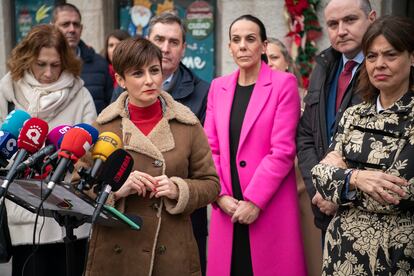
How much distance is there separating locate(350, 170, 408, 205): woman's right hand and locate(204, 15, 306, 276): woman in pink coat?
1.23 meters

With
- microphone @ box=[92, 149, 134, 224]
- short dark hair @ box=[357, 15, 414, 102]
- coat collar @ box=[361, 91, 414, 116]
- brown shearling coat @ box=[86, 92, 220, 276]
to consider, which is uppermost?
short dark hair @ box=[357, 15, 414, 102]

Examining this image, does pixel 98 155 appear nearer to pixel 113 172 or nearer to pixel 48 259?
pixel 113 172

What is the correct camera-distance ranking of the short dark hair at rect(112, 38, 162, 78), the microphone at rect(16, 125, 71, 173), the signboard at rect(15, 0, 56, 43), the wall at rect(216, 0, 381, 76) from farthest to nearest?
the signboard at rect(15, 0, 56, 43) → the wall at rect(216, 0, 381, 76) → the short dark hair at rect(112, 38, 162, 78) → the microphone at rect(16, 125, 71, 173)

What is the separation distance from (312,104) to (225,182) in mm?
764

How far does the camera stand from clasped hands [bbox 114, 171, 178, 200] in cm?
395

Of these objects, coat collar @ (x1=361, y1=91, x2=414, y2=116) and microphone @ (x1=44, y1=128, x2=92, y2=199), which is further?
coat collar @ (x1=361, y1=91, x2=414, y2=116)

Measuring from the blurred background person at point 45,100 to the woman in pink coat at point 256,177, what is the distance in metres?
0.91

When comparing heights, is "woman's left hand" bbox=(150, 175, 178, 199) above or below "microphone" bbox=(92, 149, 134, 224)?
below

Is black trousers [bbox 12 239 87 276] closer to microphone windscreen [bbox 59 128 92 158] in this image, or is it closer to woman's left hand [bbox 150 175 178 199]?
woman's left hand [bbox 150 175 178 199]

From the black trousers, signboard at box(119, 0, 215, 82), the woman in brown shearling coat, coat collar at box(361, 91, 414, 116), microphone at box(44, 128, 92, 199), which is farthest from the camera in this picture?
signboard at box(119, 0, 215, 82)

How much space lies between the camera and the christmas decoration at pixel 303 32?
8.46 m

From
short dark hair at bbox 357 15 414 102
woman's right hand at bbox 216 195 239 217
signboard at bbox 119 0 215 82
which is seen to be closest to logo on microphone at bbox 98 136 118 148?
short dark hair at bbox 357 15 414 102

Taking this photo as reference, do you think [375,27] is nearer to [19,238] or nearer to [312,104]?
[312,104]

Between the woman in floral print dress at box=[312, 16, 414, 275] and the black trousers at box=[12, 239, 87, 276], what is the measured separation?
1.75 m
